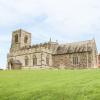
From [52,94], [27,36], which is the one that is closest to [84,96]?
[52,94]

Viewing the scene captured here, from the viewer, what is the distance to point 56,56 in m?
75.5

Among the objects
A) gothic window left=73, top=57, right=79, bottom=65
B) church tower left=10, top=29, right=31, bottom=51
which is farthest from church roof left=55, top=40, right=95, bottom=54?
church tower left=10, top=29, right=31, bottom=51

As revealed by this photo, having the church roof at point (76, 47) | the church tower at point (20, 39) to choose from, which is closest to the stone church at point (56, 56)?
the church roof at point (76, 47)

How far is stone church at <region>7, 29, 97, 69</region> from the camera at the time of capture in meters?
70.6

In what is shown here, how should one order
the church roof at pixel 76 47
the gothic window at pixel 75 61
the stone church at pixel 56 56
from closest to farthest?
the stone church at pixel 56 56 → the church roof at pixel 76 47 → the gothic window at pixel 75 61

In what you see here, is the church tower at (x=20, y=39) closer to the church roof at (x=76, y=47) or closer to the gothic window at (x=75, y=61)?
the church roof at (x=76, y=47)

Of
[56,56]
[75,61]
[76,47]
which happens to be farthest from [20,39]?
[75,61]

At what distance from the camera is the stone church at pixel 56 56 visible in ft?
232

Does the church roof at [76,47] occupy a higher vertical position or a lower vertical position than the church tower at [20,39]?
lower

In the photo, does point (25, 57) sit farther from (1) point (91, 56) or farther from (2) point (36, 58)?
(1) point (91, 56)

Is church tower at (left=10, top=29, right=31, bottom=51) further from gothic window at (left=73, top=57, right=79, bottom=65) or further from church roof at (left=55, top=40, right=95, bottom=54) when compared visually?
gothic window at (left=73, top=57, right=79, bottom=65)

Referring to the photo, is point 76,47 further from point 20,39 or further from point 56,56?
point 20,39

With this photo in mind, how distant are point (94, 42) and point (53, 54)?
12.7 m

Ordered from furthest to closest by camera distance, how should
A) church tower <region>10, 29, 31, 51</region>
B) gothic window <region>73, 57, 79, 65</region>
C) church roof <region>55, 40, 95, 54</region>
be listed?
church tower <region>10, 29, 31, 51</region>
gothic window <region>73, 57, 79, 65</region>
church roof <region>55, 40, 95, 54</region>
